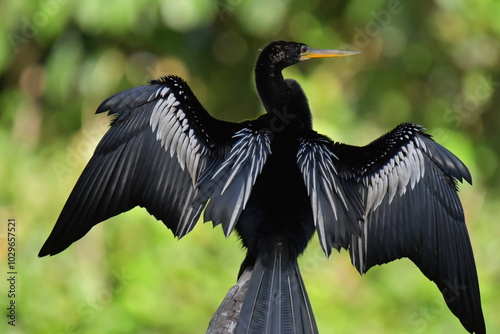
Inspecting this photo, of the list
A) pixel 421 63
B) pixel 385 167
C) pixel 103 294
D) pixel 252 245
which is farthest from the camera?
pixel 421 63

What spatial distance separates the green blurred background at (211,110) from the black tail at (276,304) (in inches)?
103

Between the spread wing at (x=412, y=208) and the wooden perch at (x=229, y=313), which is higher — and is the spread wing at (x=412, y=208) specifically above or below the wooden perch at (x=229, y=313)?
above

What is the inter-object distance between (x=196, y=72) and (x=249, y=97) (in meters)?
0.52

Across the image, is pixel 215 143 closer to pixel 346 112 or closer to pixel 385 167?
pixel 385 167

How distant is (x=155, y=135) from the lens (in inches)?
127

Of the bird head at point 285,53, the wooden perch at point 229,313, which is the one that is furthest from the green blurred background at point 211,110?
the wooden perch at point 229,313

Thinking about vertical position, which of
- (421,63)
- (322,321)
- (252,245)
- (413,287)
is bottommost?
(252,245)

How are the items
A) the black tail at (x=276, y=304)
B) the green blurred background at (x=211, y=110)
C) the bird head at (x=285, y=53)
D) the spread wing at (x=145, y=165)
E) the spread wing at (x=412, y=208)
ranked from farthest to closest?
the green blurred background at (x=211, y=110) < the bird head at (x=285, y=53) < the spread wing at (x=412, y=208) < the spread wing at (x=145, y=165) < the black tail at (x=276, y=304)

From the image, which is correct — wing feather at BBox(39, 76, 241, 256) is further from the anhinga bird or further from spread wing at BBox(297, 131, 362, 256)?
spread wing at BBox(297, 131, 362, 256)

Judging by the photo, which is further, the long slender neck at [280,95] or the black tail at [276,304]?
the long slender neck at [280,95]

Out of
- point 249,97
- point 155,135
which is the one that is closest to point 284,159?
point 155,135

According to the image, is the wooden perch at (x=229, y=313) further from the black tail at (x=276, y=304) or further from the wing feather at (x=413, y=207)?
the wing feather at (x=413, y=207)

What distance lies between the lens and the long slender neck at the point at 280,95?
138 inches

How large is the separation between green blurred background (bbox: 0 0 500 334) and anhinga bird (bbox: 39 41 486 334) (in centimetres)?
211
